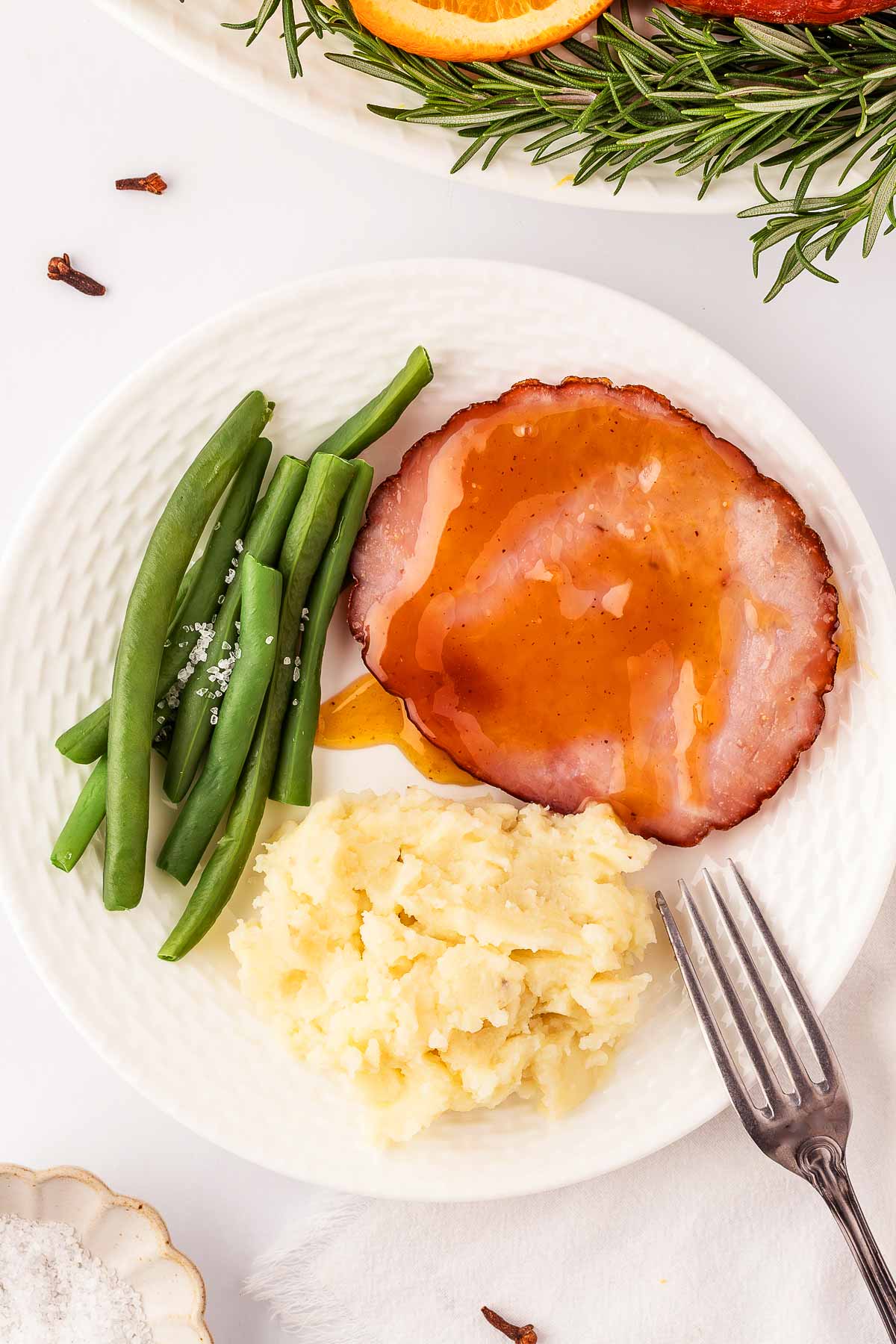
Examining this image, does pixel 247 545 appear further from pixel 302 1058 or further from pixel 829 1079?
pixel 829 1079

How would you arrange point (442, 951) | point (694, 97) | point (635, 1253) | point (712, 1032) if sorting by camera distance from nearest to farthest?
1. point (694, 97)
2. point (442, 951)
3. point (712, 1032)
4. point (635, 1253)

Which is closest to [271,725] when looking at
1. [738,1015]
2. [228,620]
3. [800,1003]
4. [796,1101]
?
[228,620]

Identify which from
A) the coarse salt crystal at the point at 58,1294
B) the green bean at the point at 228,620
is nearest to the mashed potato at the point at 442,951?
the green bean at the point at 228,620

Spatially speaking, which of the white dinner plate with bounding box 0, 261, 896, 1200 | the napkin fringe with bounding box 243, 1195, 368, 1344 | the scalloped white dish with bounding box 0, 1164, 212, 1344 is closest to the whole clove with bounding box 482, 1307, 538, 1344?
the napkin fringe with bounding box 243, 1195, 368, 1344

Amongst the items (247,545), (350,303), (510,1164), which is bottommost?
(510,1164)

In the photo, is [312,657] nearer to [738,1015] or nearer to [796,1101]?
[738,1015]

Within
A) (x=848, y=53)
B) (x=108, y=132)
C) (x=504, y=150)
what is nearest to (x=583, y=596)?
(x=504, y=150)
